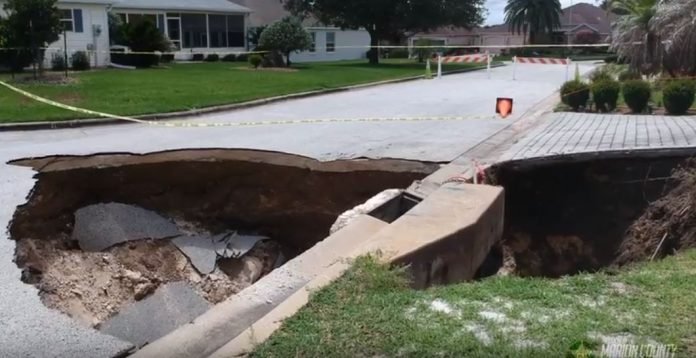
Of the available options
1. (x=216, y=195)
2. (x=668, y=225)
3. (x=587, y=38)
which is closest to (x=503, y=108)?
(x=216, y=195)

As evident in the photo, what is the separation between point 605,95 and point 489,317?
50.5 feet

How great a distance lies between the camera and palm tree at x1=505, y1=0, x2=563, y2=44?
79.8 metres

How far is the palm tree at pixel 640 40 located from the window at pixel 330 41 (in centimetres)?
3129

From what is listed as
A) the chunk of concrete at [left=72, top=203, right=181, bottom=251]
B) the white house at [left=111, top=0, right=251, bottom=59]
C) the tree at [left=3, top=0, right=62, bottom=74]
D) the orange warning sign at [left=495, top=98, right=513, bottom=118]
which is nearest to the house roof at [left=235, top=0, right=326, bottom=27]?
the white house at [left=111, top=0, right=251, bottom=59]

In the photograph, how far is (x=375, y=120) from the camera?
15.6 metres

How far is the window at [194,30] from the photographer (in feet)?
135

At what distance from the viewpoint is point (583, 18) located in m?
90.9

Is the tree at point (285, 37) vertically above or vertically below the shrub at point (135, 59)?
above

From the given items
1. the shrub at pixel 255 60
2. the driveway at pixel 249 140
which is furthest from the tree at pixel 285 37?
the driveway at pixel 249 140

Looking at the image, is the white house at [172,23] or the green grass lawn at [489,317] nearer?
the green grass lawn at [489,317]

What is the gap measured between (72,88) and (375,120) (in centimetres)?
928

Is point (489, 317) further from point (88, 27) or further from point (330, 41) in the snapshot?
point (330, 41)

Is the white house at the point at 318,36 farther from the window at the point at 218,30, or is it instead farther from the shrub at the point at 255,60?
the shrub at the point at 255,60

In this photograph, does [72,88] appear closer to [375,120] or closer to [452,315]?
[375,120]
